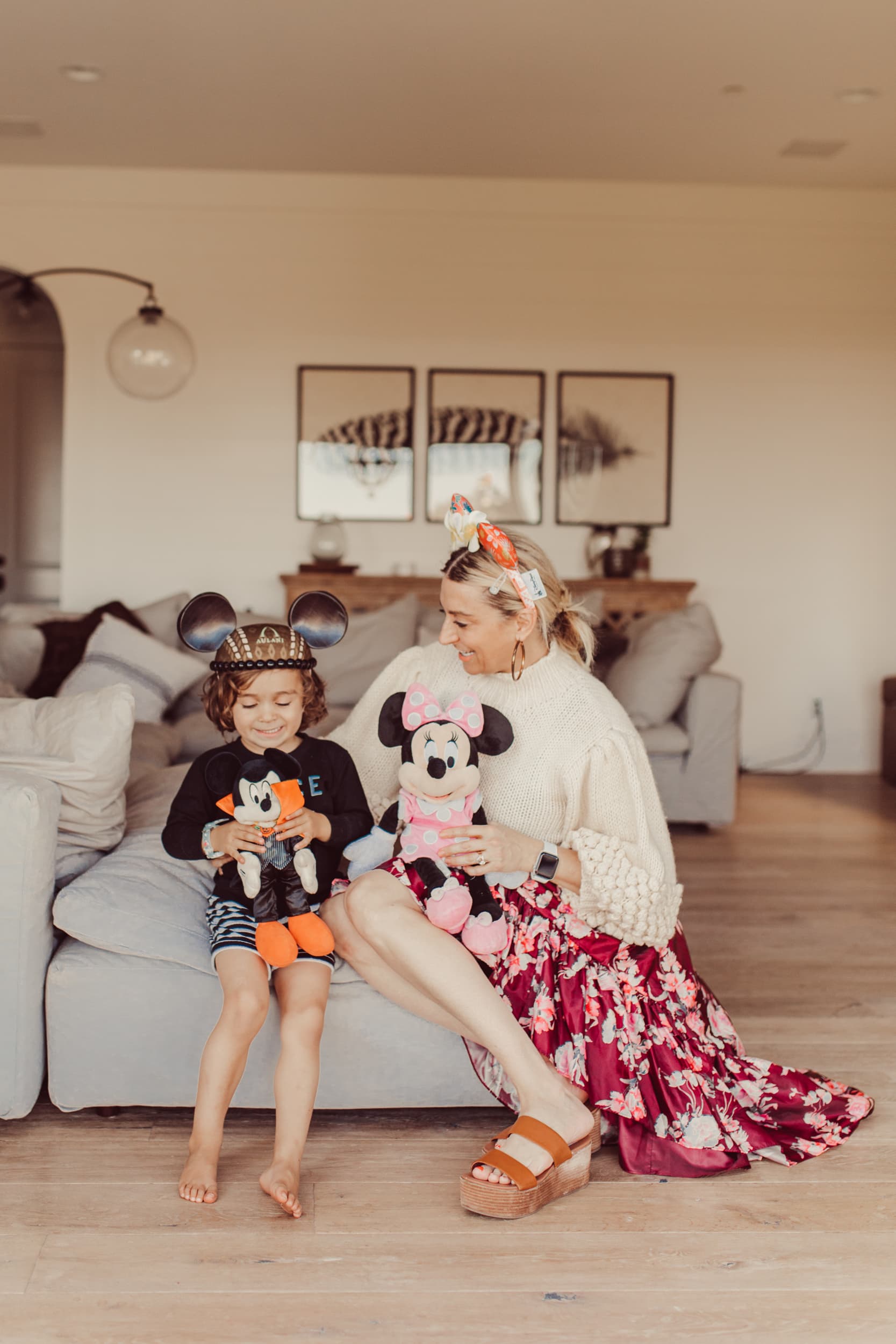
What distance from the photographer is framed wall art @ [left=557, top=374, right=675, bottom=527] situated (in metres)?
6.13

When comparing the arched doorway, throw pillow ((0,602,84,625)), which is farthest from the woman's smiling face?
the arched doorway

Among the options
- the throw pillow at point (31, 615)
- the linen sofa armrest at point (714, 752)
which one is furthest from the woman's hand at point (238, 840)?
the throw pillow at point (31, 615)

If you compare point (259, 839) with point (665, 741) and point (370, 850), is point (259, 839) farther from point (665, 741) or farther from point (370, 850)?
point (665, 741)

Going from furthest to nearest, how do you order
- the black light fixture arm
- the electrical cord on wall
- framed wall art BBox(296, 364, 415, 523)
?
the electrical cord on wall, framed wall art BBox(296, 364, 415, 523), the black light fixture arm

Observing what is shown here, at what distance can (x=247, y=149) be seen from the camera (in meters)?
5.56

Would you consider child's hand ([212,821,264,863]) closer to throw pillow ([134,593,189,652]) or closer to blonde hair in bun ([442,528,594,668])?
blonde hair in bun ([442,528,594,668])

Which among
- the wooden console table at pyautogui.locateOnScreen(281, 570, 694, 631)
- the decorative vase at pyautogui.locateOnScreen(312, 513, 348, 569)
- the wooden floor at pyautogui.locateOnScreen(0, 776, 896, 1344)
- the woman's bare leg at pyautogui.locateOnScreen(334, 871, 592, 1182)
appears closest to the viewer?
the wooden floor at pyautogui.locateOnScreen(0, 776, 896, 1344)

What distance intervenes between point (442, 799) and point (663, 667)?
9.11ft

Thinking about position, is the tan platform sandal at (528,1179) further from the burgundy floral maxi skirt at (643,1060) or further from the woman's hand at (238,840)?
the woman's hand at (238,840)

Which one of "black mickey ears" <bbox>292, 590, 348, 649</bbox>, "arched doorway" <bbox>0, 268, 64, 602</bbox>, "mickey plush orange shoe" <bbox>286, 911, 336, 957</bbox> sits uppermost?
"arched doorway" <bbox>0, 268, 64, 602</bbox>

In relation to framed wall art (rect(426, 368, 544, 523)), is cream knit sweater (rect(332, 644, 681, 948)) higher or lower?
lower

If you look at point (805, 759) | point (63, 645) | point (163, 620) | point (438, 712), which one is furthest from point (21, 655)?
point (805, 759)

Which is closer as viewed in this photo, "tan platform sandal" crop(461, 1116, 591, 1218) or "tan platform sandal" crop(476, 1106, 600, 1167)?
"tan platform sandal" crop(461, 1116, 591, 1218)

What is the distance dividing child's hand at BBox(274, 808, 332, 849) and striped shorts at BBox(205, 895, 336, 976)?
122 millimetres
